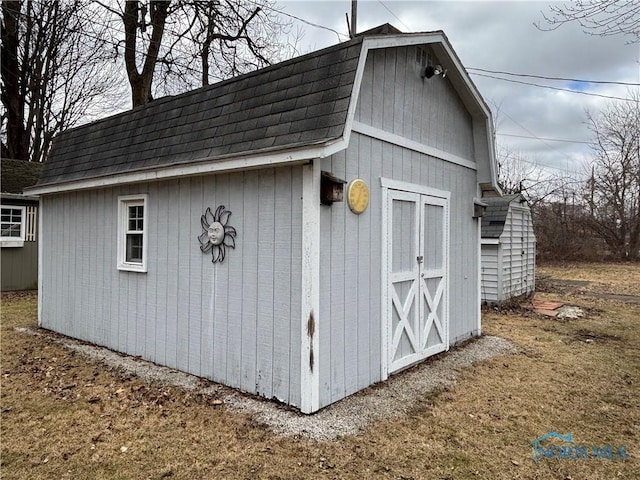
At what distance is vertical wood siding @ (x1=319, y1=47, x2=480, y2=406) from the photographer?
3664 millimetres

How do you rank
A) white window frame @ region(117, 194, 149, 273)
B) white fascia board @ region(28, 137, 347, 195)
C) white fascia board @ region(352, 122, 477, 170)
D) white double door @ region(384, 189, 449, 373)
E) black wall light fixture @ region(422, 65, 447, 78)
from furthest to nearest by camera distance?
white window frame @ region(117, 194, 149, 273) < black wall light fixture @ region(422, 65, 447, 78) < white double door @ region(384, 189, 449, 373) < white fascia board @ region(352, 122, 477, 170) < white fascia board @ region(28, 137, 347, 195)

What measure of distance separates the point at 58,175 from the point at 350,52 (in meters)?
5.04

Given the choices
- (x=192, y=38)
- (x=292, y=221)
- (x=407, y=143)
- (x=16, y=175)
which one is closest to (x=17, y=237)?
(x=16, y=175)

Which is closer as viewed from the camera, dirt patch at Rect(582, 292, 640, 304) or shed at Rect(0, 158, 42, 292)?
dirt patch at Rect(582, 292, 640, 304)

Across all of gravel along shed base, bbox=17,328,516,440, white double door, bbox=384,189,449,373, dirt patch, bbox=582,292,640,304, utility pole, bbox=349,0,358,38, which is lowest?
gravel along shed base, bbox=17,328,516,440

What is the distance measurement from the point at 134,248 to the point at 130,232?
0.21 metres

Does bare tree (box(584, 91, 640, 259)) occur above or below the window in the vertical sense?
above

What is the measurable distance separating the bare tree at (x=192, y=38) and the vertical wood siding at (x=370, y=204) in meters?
7.74

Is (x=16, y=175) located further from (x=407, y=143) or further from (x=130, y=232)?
(x=407, y=143)

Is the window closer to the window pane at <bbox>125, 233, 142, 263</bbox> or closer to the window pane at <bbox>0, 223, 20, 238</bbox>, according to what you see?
the window pane at <bbox>125, 233, 142, 263</bbox>

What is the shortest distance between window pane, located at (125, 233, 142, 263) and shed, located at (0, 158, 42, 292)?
7.19m

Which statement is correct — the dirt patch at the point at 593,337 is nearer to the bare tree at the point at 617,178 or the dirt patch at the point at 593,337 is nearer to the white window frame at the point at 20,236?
the white window frame at the point at 20,236

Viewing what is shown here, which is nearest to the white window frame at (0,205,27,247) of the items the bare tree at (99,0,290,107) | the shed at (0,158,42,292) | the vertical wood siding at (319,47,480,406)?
the shed at (0,158,42,292)

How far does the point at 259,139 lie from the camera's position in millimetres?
3783
